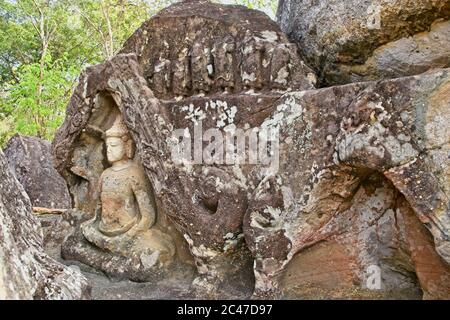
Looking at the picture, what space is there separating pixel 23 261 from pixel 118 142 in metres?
2.25

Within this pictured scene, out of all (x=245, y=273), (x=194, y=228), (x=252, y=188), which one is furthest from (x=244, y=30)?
(x=245, y=273)

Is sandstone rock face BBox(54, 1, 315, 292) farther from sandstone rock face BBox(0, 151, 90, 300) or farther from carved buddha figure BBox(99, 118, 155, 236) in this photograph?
sandstone rock face BBox(0, 151, 90, 300)

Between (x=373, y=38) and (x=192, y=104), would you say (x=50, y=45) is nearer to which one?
(x=192, y=104)

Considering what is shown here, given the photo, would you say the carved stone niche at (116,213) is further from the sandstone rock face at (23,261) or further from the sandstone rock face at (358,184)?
the sandstone rock face at (23,261)

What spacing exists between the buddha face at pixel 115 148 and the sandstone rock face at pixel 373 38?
5.52 ft

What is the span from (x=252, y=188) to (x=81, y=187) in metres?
1.88

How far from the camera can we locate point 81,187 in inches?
184

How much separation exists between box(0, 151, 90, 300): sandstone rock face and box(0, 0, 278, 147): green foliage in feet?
32.3

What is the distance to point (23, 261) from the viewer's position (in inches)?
82.4

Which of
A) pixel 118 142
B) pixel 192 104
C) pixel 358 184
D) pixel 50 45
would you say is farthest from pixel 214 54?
pixel 50 45

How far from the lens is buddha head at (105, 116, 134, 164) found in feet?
14.0

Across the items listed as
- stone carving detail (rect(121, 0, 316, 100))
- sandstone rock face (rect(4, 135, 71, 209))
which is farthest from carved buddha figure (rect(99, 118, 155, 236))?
sandstone rock face (rect(4, 135, 71, 209))

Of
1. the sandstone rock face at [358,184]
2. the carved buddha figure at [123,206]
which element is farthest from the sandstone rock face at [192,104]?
the sandstone rock face at [358,184]
